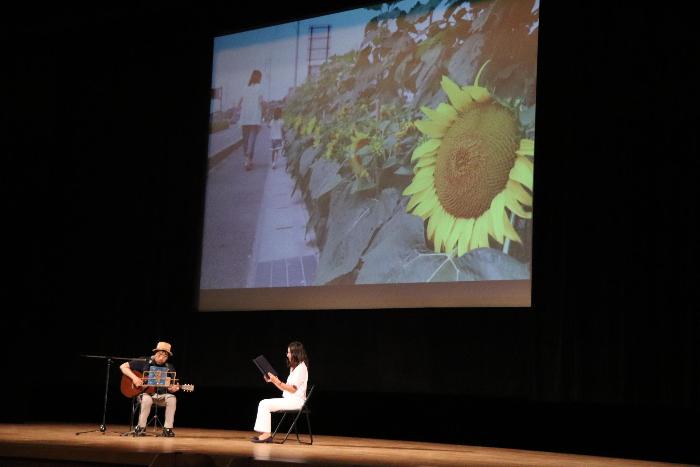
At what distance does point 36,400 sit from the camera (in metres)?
9.70

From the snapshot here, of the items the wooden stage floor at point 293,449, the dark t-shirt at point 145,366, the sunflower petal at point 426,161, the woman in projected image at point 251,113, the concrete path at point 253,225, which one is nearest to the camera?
the wooden stage floor at point 293,449

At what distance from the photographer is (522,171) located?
727cm

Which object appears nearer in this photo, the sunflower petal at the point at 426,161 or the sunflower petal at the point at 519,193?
the sunflower petal at the point at 519,193

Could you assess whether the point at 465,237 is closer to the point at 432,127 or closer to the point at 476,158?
the point at 476,158

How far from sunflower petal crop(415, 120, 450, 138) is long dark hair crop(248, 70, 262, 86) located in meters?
1.77

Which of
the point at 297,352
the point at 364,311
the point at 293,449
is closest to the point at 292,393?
the point at 297,352

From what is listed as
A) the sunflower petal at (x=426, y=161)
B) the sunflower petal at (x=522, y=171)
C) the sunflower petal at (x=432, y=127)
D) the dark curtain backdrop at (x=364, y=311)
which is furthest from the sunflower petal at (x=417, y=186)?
the dark curtain backdrop at (x=364, y=311)

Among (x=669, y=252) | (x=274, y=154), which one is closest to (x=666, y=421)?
(x=669, y=252)

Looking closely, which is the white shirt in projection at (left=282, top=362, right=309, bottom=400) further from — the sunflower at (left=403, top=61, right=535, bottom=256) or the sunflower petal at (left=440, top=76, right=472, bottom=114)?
the sunflower petal at (left=440, top=76, right=472, bottom=114)

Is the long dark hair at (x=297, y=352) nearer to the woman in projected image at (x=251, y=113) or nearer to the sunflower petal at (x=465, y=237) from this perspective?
the sunflower petal at (x=465, y=237)

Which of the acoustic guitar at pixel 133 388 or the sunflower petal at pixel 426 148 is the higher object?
the sunflower petal at pixel 426 148

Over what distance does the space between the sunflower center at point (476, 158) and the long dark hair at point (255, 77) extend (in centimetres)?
207

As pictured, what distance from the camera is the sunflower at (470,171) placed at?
7285 mm

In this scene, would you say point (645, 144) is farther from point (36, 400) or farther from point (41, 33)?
point (36, 400)
